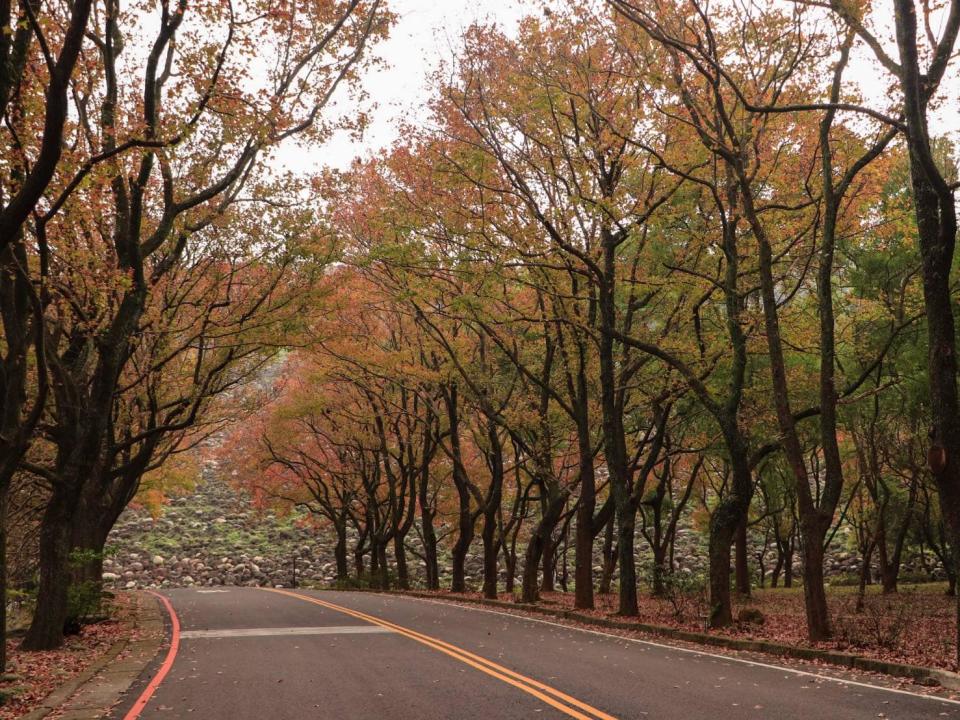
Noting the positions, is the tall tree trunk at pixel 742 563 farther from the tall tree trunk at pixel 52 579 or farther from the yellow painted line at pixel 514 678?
the tall tree trunk at pixel 52 579

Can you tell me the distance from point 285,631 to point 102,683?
5748mm

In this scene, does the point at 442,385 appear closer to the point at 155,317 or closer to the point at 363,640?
the point at 155,317

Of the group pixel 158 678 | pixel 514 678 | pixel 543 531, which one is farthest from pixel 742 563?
pixel 158 678

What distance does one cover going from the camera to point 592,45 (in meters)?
16.5

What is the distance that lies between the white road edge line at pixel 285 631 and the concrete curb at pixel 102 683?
0.82 metres

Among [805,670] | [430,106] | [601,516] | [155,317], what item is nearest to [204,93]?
[155,317]

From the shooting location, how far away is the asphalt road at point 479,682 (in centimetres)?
768

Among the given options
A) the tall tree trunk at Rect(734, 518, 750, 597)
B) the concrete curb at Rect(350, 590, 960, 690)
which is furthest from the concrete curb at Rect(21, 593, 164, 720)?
the tall tree trunk at Rect(734, 518, 750, 597)

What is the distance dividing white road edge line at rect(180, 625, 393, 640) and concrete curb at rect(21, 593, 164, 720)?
824 mm

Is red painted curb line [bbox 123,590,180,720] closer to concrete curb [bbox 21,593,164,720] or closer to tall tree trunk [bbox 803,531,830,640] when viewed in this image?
concrete curb [bbox 21,593,164,720]

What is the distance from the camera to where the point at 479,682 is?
9180mm

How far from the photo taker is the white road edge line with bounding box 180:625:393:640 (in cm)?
1504

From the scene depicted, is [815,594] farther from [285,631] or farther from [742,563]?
[742,563]

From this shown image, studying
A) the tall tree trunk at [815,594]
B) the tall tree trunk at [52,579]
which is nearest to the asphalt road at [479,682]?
the tall tree trunk at [52,579]
